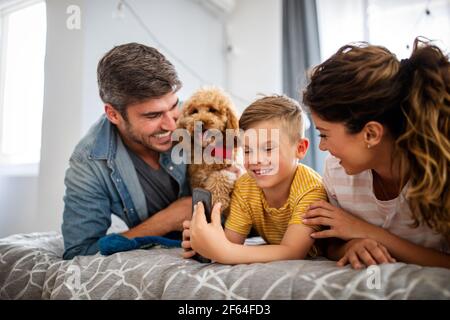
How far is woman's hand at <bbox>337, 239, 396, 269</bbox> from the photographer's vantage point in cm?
80

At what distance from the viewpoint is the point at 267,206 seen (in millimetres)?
1101

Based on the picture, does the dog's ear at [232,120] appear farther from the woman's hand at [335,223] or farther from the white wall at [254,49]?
the white wall at [254,49]

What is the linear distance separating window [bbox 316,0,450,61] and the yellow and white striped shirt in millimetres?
1057

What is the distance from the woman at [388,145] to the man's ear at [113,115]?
28.2 inches

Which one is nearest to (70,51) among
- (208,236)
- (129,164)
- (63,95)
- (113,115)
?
(63,95)

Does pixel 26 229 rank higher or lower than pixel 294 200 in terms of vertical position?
lower

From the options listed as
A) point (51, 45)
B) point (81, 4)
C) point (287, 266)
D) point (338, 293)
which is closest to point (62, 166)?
point (51, 45)

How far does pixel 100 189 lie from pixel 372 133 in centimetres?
88

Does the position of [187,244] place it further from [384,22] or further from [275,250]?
[384,22]

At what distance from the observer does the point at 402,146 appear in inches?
32.4

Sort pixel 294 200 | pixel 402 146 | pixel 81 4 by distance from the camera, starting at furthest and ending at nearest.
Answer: pixel 81 4
pixel 294 200
pixel 402 146

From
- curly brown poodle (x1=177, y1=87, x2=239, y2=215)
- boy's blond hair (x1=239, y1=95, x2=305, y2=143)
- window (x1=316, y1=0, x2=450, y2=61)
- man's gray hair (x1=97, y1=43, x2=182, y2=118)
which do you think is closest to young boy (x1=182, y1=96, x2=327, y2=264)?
boy's blond hair (x1=239, y1=95, x2=305, y2=143)
